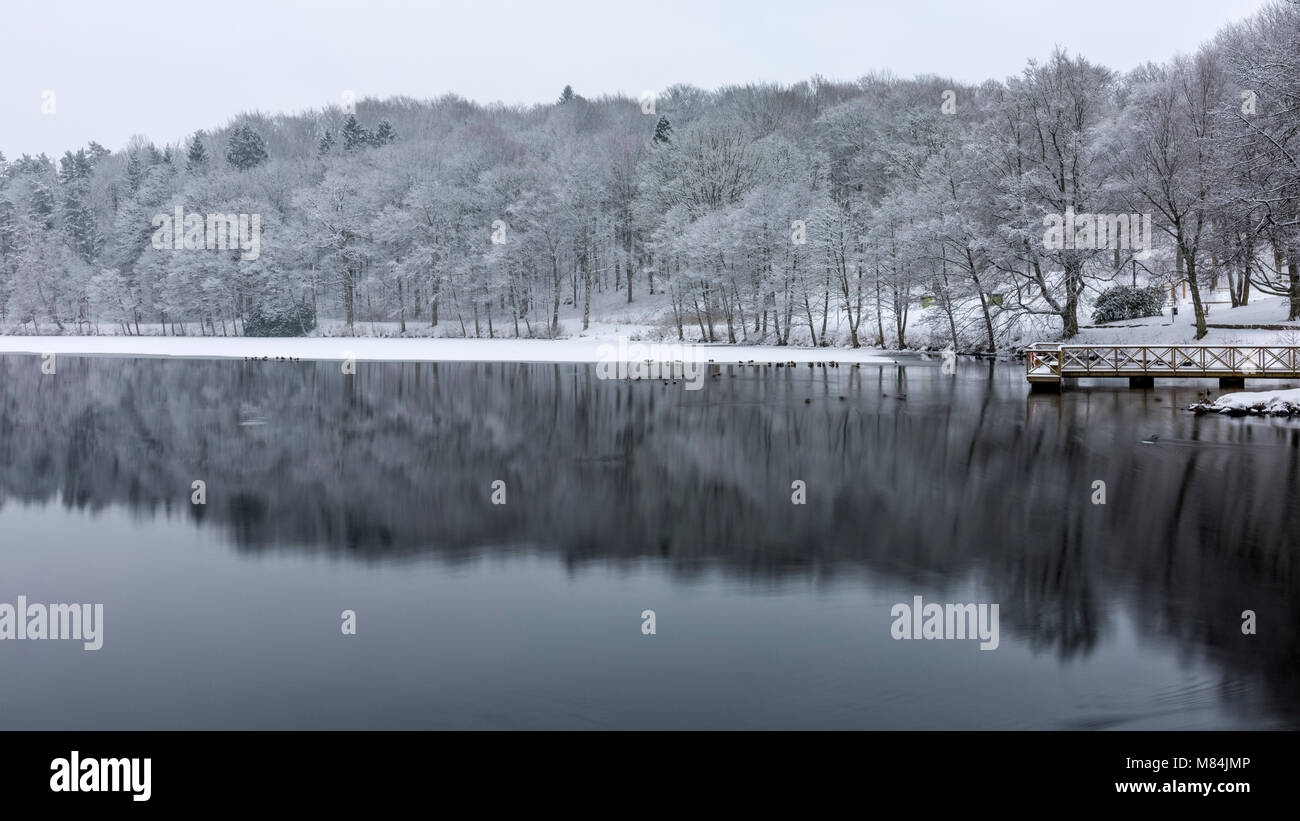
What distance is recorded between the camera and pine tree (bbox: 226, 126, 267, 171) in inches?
4680

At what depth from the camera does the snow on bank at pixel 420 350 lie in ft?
198

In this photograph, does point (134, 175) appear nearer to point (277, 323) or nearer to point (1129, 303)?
point (277, 323)

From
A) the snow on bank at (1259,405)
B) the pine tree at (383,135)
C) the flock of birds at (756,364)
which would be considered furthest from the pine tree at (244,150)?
the snow on bank at (1259,405)

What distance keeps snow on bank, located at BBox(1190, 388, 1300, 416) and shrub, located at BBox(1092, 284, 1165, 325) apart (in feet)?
88.4

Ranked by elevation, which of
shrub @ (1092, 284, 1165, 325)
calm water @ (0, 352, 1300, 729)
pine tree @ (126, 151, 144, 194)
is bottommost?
calm water @ (0, 352, 1300, 729)

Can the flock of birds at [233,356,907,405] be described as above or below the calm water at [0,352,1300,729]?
above

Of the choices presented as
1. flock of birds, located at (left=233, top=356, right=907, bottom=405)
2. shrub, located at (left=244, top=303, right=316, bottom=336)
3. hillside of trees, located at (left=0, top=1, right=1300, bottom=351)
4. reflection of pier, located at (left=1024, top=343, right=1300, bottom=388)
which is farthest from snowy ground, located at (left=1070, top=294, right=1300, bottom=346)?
shrub, located at (left=244, top=303, right=316, bottom=336)

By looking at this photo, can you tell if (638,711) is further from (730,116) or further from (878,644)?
(730,116)

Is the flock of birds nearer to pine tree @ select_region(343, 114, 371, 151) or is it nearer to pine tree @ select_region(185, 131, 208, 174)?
pine tree @ select_region(343, 114, 371, 151)

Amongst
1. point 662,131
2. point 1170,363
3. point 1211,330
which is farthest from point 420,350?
point 1211,330

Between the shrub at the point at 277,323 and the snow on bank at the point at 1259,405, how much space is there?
79.5 m

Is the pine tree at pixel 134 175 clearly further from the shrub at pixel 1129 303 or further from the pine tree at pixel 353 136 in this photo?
the shrub at pixel 1129 303

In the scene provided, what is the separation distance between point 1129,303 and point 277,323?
234 feet
